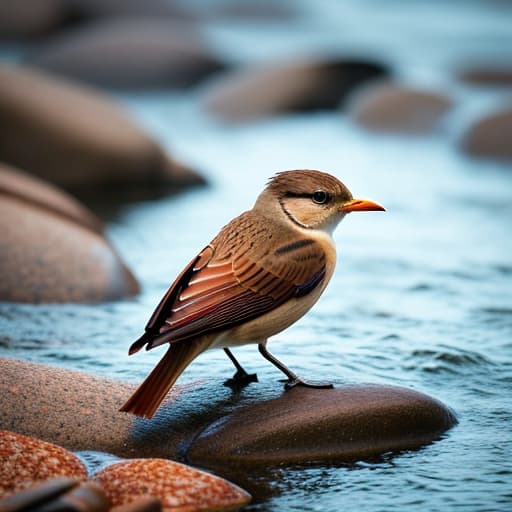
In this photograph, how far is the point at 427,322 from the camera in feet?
23.3

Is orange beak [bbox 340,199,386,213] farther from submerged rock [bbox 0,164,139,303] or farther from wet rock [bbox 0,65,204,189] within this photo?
wet rock [bbox 0,65,204,189]

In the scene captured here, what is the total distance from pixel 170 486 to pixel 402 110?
30.3 feet

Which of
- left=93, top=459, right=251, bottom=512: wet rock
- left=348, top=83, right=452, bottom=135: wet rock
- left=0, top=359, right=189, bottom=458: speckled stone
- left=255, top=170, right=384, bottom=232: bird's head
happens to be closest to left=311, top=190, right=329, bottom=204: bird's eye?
left=255, top=170, right=384, bottom=232: bird's head

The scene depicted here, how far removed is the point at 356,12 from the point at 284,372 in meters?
17.5

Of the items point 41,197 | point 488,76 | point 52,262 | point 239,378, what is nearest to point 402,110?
point 488,76

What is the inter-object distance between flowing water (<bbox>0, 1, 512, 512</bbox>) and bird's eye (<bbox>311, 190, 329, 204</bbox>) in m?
0.90

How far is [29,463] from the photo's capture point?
4590 mm

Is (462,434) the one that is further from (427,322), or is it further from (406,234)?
(406,234)

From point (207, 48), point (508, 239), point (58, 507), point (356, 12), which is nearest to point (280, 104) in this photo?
point (207, 48)

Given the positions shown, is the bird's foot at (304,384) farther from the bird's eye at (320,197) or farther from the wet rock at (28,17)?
the wet rock at (28,17)

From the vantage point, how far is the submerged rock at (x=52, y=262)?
735 cm

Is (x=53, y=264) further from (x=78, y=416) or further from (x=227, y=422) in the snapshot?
(x=227, y=422)

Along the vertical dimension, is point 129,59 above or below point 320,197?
above

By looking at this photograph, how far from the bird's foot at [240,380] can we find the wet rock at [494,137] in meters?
6.84
